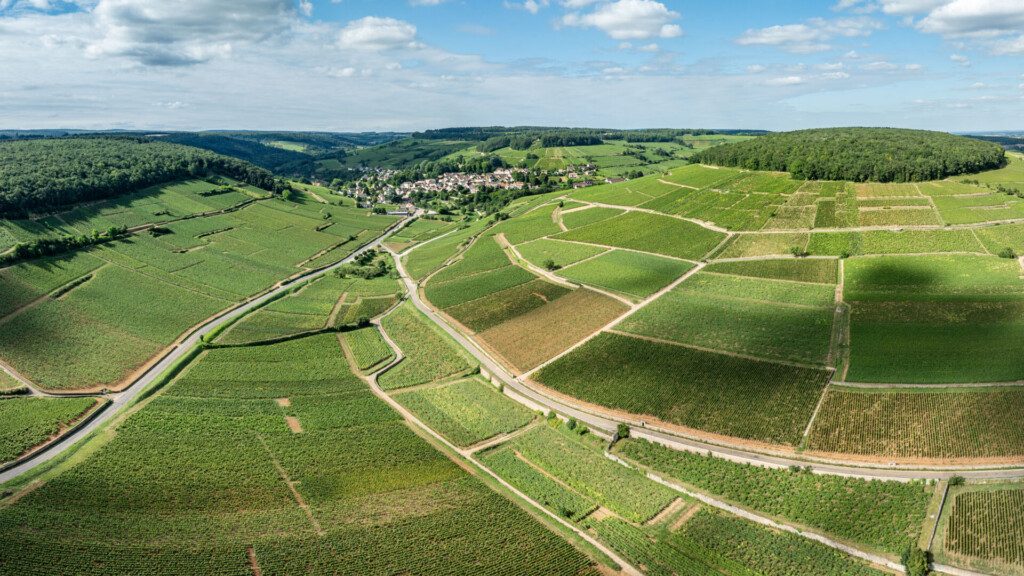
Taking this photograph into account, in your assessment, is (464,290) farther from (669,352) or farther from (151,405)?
(151,405)

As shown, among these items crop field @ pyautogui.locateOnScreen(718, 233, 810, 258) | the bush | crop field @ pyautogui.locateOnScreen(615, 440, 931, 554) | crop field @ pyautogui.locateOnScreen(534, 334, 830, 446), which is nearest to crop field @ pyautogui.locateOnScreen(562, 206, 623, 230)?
crop field @ pyautogui.locateOnScreen(718, 233, 810, 258)

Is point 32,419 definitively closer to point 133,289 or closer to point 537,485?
point 133,289

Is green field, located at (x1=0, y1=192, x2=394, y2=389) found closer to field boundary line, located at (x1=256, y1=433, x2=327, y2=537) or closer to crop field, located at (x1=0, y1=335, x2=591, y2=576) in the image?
crop field, located at (x1=0, y1=335, x2=591, y2=576)

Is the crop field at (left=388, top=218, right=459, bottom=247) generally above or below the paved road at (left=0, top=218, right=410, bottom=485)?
above

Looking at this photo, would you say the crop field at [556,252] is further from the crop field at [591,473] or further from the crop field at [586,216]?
the crop field at [591,473]

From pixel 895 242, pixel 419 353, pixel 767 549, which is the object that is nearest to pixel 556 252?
pixel 419 353

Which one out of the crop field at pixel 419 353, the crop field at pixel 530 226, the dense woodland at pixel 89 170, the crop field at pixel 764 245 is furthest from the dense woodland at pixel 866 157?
the dense woodland at pixel 89 170
